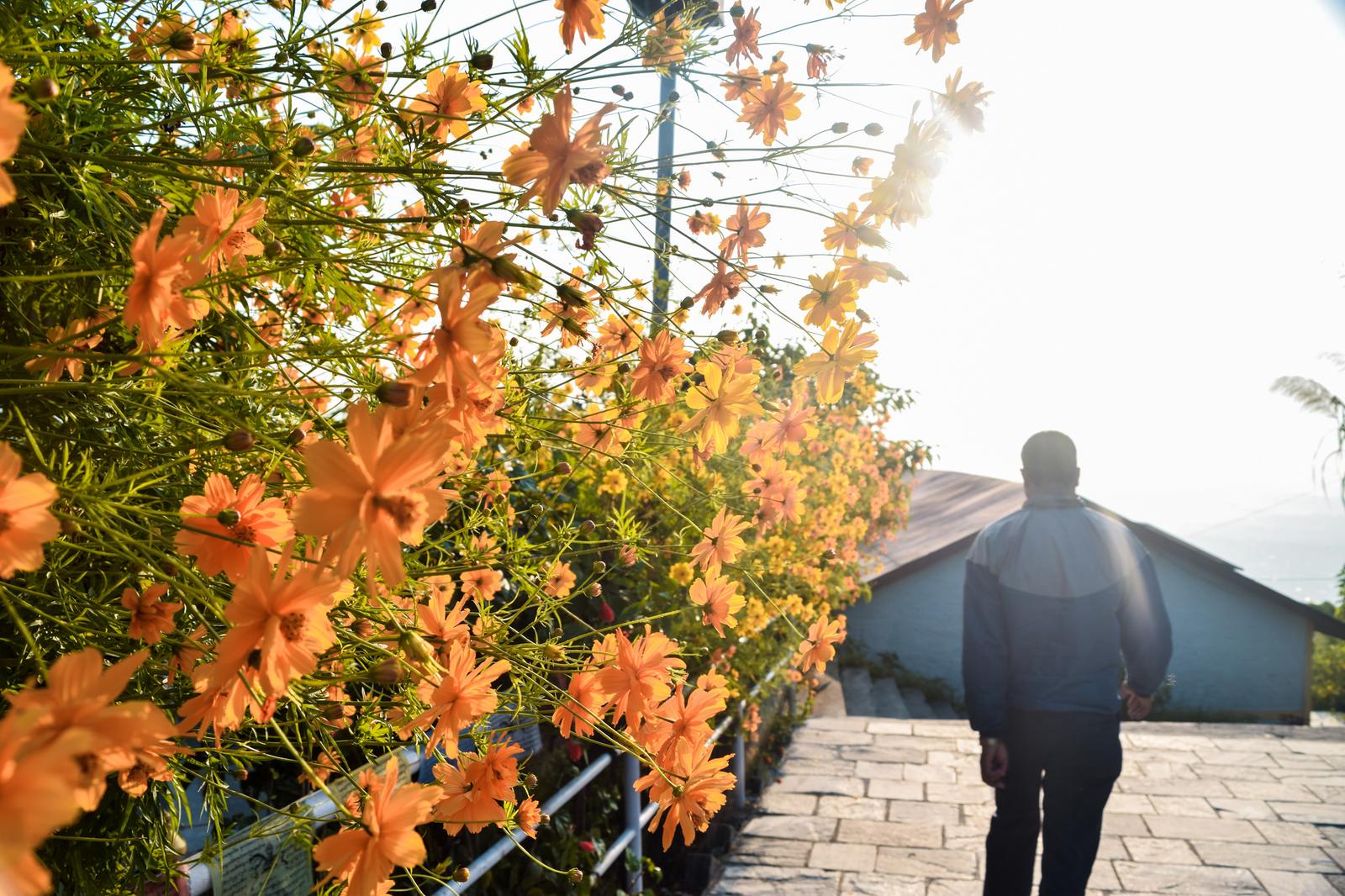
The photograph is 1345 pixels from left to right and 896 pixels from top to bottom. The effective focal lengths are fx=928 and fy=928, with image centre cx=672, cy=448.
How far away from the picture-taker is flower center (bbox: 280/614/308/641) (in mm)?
535

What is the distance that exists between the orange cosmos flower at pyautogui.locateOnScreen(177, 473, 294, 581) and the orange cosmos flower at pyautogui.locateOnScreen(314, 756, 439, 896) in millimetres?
180

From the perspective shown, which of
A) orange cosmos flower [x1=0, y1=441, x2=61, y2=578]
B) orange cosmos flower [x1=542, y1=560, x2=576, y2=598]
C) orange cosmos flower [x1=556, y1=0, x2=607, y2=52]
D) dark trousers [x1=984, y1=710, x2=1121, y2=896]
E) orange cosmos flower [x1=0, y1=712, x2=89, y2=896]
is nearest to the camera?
A: orange cosmos flower [x1=0, y1=712, x2=89, y2=896]

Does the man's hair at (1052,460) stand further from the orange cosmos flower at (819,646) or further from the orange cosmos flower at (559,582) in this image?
the orange cosmos flower at (559,582)

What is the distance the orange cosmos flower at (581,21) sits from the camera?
827 mm

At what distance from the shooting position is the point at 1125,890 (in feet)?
12.3

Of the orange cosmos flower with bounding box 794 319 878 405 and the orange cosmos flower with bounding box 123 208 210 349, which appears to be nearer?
the orange cosmos flower with bounding box 123 208 210 349

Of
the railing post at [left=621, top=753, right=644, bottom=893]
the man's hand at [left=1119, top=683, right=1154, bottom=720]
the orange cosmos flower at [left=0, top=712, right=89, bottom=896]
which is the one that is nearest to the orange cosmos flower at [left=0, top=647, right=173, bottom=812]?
the orange cosmos flower at [left=0, top=712, right=89, bottom=896]

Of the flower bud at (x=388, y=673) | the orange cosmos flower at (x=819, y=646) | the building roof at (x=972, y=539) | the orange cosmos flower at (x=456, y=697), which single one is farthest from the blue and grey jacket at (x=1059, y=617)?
the building roof at (x=972, y=539)

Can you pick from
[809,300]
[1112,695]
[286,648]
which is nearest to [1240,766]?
[1112,695]

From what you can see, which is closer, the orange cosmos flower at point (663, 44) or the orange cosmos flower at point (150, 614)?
the orange cosmos flower at point (150, 614)

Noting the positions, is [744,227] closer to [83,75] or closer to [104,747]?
[83,75]

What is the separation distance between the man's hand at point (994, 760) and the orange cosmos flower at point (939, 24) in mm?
2450

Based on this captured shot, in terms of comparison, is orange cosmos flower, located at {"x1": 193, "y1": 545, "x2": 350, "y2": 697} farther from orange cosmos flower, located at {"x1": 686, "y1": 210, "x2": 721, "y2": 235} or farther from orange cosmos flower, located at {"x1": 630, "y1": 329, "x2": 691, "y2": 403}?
orange cosmos flower, located at {"x1": 686, "y1": 210, "x2": 721, "y2": 235}

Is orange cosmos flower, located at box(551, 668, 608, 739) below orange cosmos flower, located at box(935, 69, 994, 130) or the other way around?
below
